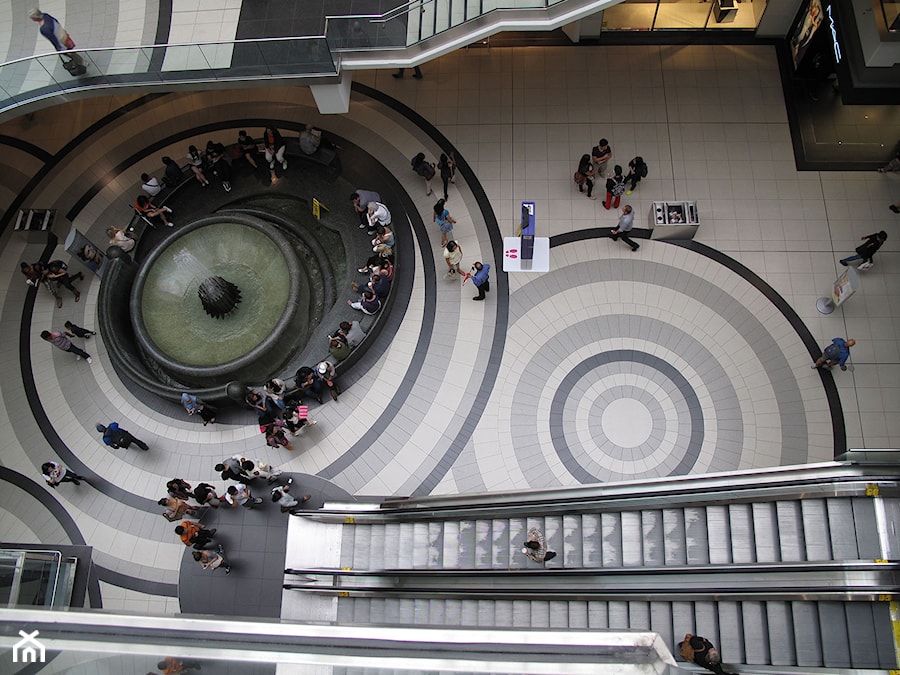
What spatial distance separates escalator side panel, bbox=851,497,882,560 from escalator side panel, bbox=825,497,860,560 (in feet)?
0.18

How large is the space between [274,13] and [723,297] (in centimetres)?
1141

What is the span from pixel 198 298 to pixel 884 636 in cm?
1361

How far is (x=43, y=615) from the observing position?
5.36m

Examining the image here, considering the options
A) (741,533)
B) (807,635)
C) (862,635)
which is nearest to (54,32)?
(741,533)

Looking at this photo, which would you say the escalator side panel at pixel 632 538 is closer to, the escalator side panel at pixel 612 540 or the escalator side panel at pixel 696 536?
the escalator side panel at pixel 612 540

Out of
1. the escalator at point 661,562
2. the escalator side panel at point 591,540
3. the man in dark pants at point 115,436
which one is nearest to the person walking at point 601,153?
the escalator at point 661,562

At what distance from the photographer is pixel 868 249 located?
13094mm

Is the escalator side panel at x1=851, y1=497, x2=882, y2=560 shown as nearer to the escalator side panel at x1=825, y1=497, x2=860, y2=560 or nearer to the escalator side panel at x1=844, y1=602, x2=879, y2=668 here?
the escalator side panel at x1=825, y1=497, x2=860, y2=560

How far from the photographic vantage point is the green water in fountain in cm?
1419

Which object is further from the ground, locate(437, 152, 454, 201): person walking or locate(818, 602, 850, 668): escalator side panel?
locate(437, 152, 454, 201): person walking

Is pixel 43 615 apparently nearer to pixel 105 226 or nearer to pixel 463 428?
pixel 463 428

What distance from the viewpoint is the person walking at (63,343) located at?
1370 centimetres

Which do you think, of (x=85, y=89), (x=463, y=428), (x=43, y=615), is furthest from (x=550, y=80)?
(x=43, y=615)

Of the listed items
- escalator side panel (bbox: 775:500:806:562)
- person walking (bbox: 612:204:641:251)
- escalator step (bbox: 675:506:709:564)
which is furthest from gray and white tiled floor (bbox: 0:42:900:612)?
escalator side panel (bbox: 775:500:806:562)
